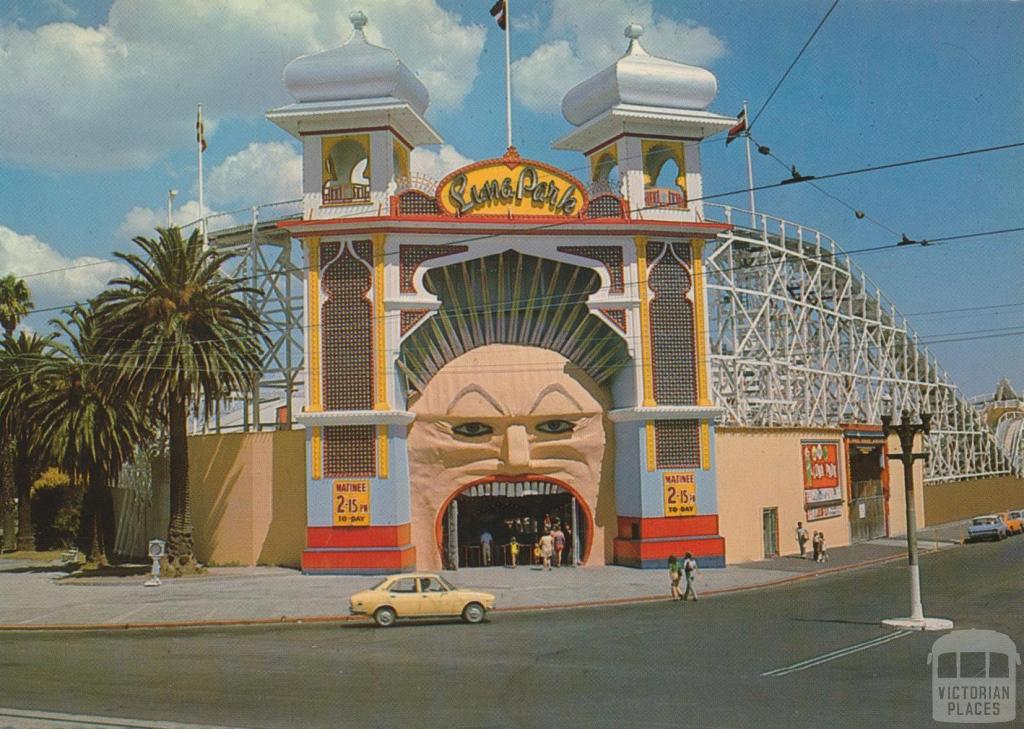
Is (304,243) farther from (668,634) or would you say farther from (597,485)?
(668,634)

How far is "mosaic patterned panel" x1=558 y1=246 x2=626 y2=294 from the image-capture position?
37.1 m

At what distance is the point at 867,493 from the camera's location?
50.6 metres

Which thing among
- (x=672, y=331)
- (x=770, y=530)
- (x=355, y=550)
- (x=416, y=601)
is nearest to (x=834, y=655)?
(x=416, y=601)

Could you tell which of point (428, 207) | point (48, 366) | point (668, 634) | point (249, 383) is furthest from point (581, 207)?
point (48, 366)

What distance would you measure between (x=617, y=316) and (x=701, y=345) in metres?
3.21

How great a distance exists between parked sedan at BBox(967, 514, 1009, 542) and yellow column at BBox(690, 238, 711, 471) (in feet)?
67.9

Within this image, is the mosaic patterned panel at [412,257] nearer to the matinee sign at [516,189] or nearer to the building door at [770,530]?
the matinee sign at [516,189]

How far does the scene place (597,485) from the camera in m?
37.8

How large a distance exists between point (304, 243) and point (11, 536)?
24.9 m

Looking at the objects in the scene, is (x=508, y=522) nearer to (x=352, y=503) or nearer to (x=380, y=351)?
(x=352, y=503)

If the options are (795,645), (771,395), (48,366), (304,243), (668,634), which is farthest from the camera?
(771,395)

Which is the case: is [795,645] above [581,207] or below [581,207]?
below

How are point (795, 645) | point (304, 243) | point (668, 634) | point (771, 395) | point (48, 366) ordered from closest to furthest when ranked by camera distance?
point (795, 645)
point (668, 634)
point (304, 243)
point (48, 366)
point (771, 395)

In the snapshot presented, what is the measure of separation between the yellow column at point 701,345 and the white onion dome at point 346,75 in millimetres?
11868
